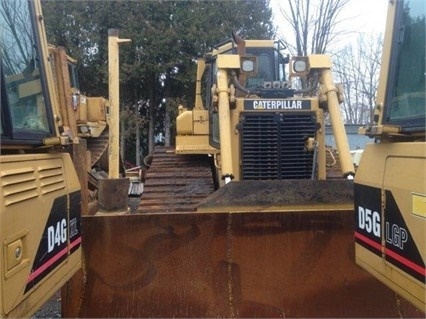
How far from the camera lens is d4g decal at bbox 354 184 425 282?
2.08 m

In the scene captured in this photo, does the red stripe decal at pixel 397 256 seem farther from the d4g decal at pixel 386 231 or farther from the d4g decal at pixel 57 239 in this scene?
the d4g decal at pixel 57 239

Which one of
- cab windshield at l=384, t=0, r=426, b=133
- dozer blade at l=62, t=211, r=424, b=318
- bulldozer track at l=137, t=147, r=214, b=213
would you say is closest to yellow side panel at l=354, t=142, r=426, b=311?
cab windshield at l=384, t=0, r=426, b=133

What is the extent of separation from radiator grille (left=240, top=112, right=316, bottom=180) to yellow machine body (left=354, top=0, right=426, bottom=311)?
256cm

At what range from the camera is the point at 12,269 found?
6.44ft

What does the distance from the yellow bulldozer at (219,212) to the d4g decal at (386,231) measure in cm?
1

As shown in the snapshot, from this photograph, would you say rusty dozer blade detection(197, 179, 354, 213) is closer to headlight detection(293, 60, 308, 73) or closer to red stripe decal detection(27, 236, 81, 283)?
red stripe decal detection(27, 236, 81, 283)

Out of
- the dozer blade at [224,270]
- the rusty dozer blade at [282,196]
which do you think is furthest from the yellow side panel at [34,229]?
the rusty dozer blade at [282,196]

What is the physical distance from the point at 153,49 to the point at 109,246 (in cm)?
1742

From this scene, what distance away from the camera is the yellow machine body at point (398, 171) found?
206cm

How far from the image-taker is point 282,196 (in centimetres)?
414

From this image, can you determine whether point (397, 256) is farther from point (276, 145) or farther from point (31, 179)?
point (276, 145)

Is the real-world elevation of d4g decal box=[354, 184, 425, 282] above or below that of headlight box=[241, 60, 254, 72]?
below

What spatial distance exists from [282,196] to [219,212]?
58 centimetres

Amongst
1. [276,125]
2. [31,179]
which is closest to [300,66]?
[276,125]
